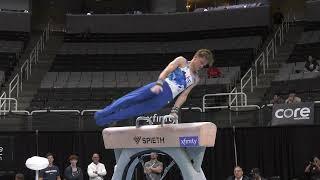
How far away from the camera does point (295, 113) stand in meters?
11.4

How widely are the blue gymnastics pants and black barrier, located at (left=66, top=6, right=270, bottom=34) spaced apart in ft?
53.9

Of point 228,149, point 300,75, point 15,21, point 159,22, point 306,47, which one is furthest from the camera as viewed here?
point 159,22

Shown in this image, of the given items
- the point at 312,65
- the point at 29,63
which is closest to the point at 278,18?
the point at 312,65

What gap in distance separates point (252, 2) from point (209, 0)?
262cm

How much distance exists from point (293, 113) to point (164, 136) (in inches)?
259

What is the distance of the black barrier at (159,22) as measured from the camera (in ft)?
70.9

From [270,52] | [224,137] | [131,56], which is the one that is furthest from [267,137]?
[131,56]

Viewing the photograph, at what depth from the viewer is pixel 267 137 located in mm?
11727

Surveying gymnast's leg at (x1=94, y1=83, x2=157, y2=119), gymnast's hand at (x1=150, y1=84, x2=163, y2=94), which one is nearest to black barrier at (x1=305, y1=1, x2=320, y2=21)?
gymnast's leg at (x1=94, y1=83, x2=157, y2=119)

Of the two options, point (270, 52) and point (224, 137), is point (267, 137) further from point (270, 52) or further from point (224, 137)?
point (270, 52)

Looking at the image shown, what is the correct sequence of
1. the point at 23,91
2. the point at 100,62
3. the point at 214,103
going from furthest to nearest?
the point at 100,62 → the point at 23,91 → the point at 214,103

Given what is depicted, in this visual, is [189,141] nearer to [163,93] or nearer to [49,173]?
[163,93]

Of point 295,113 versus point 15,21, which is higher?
point 15,21

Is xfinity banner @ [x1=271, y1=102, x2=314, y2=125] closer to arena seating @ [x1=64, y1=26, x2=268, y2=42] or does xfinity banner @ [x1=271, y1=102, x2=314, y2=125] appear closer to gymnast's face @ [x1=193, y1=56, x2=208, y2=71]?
gymnast's face @ [x1=193, y1=56, x2=208, y2=71]
